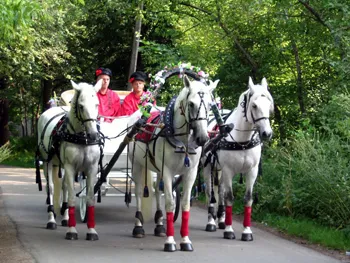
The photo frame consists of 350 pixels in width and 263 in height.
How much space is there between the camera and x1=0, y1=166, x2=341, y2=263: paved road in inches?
372

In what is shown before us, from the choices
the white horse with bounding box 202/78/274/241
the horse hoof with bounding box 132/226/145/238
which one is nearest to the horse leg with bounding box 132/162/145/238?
the horse hoof with bounding box 132/226/145/238

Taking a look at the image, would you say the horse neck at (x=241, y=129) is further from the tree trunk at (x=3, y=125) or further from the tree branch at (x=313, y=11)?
the tree trunk at (x=3, y=125)

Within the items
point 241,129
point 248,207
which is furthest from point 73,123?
point 248,207

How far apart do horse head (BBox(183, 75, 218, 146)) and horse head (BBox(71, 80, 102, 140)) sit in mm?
1385

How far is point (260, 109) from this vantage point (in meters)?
10.5

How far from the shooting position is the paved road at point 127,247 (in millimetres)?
9461

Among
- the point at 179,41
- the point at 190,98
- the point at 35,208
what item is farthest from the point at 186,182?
the point at 179,41

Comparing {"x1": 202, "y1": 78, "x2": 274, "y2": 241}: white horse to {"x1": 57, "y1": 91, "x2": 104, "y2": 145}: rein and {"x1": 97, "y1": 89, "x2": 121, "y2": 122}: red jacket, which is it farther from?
{"x1": 97, "y1": 89, "x2": 121, "y2": 122}: red jacket

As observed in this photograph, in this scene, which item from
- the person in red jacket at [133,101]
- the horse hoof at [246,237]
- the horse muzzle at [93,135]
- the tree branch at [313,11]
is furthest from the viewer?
the tree branch at [313,11]

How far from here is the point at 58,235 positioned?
11.4 meters

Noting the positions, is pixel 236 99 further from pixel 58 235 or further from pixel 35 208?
pixel 58 235

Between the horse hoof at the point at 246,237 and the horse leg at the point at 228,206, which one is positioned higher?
the horse leg at the point at 228,206

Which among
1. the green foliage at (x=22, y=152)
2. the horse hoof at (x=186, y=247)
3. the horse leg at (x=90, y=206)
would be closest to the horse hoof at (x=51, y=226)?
the horse leg at (x=90, y=206)

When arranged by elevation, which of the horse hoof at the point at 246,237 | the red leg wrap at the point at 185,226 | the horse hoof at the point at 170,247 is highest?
the red leg wrap at the point at 185,226
